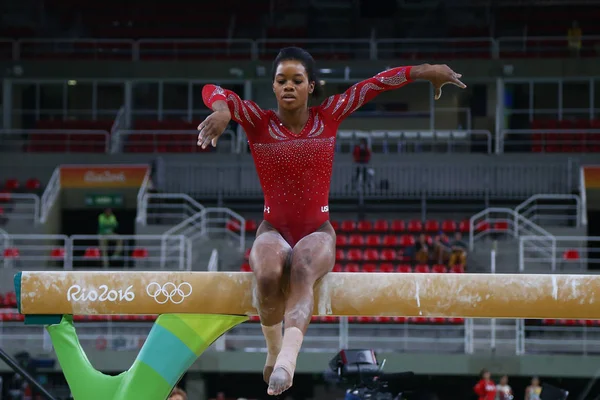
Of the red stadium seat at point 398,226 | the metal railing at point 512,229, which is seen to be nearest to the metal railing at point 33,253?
the red stadium seat at point 398,226

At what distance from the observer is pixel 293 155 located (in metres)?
4.81

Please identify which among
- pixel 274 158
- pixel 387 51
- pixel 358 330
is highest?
pixel 387 51

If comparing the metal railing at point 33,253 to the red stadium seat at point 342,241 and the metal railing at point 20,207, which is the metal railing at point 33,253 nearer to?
the metal railing at point 20,207

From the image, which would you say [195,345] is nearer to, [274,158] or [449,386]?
[274,158]

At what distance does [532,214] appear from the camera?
1825cm

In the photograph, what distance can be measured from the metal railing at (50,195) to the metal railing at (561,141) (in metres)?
8.54

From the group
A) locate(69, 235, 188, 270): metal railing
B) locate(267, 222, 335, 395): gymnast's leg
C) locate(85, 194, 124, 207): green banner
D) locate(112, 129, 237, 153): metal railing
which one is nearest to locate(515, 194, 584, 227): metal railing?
locate(112, 129, 237, 153): metal railing

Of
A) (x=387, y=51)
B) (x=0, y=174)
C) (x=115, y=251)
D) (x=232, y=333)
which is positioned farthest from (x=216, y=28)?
(x=232, y=333)

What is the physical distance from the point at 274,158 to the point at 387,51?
55.6 ft

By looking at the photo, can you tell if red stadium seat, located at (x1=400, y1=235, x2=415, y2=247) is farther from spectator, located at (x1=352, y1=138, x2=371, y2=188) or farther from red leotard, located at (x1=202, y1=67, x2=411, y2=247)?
red leotard, located at (x1=202, y1=67, x2=411, y2=247)

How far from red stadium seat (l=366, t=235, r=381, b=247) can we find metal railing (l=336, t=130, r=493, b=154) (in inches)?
120

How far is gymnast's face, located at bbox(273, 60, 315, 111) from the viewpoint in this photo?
4758 millimetres

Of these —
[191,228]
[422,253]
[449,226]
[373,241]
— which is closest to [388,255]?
[373,241]

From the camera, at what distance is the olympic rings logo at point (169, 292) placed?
193 inches
